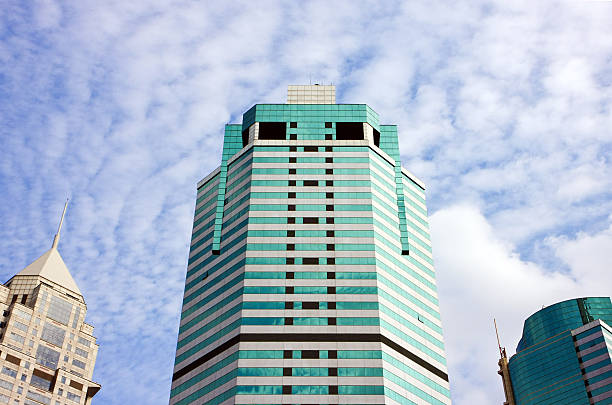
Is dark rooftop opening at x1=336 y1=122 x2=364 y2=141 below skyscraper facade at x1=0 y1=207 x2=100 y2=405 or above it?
above

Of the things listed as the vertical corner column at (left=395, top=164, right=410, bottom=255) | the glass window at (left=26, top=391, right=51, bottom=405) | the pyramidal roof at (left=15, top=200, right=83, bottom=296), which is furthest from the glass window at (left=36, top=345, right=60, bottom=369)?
the vertical corner column at (left=395, top=164, right=410, bottom=255)

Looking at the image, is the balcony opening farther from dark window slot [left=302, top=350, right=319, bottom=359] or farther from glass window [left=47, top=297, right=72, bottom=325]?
glass window [left=47, top=297, right=72, bottom=325]

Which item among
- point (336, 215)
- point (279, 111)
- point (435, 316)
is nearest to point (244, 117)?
point (279, 111)

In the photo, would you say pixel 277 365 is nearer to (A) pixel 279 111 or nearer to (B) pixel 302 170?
(B) pixel 302 170

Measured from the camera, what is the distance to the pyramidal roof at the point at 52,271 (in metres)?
187

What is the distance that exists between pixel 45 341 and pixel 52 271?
25348mm

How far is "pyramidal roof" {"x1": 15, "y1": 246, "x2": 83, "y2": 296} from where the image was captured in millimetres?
187375

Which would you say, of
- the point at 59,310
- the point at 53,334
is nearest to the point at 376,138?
the point at 59,310

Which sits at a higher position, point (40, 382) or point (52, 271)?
point (52, 271)

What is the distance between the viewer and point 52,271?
191000mm

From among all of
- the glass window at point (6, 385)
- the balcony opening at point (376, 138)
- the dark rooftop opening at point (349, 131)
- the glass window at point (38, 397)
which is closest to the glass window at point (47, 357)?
the glass window at point (38, 397)

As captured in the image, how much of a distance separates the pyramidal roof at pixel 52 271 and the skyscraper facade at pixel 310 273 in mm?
67726

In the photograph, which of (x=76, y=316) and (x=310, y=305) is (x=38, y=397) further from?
(x=310, y=305)

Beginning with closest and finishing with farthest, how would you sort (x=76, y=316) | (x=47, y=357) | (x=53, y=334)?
(x=47, y=357) < (x=53, y=334) < (x=76, y=316)
